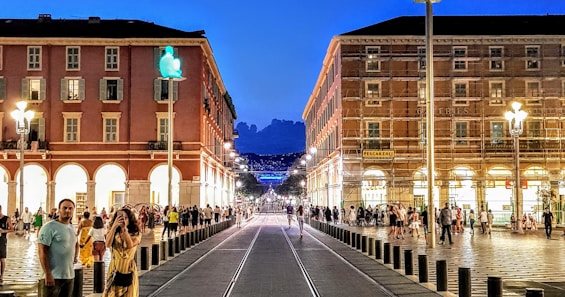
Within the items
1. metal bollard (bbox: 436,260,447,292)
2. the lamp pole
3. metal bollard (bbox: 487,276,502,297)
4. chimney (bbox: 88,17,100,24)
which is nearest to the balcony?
chimney (bbox: 88,17,100,24)

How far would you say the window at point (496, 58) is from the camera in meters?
58.8

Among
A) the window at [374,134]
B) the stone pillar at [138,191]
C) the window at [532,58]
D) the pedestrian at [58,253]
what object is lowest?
the pedestrian at [58,253]

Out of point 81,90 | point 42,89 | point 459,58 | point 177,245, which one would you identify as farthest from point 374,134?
point 177,245

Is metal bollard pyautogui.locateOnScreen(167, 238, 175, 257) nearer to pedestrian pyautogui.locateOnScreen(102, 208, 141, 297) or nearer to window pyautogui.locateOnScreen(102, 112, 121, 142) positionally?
pedestrian pyautogui.locateOnScreen(102, 208, 141, 297)

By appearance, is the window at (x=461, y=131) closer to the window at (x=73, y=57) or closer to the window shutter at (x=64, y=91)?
the window at (x=73, y=57)

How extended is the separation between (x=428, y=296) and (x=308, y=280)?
3.81m

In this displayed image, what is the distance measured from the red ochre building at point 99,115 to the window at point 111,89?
0.26 ft

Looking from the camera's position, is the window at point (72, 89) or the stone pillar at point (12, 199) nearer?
the stone pillar at point (12, 199)

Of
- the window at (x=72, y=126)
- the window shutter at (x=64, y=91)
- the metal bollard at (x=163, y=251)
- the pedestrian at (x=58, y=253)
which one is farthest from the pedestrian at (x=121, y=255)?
the window shutter at (x=64, y=91)

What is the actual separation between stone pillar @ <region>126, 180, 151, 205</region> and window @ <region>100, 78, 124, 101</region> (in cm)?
683

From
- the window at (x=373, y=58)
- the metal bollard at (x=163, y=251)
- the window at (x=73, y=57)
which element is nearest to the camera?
the metal bollard at (x=163, y=251)

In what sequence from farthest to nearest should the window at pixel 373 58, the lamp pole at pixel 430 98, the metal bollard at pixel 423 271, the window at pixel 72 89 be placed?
the window at pixel 373 58, the window at pixel 72 89, the lamp pole at pixel 430 98, the metal bollard at pixel 423 271

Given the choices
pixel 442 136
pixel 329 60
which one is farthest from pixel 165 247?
pixel 329 60

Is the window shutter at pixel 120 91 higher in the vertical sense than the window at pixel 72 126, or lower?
higher
